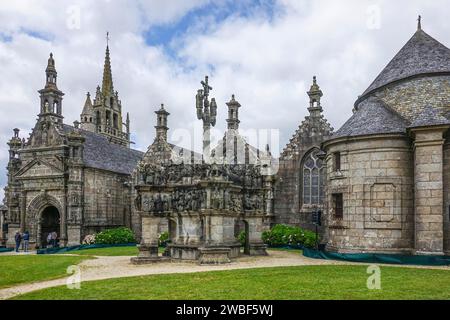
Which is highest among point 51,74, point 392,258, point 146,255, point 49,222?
point 51,74

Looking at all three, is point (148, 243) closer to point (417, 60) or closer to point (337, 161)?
point (337, 161)

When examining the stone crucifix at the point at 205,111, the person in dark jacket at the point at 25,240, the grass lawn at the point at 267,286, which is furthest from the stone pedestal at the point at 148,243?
the person in dark jacket at the point at 25,240

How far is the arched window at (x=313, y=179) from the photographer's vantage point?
31.8 meters

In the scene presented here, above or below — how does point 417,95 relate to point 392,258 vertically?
above

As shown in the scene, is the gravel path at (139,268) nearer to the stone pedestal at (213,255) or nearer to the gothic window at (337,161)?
the stone pedestal at (213,255)

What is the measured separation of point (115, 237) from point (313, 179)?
15.3 m

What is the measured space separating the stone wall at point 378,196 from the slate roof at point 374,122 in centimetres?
39

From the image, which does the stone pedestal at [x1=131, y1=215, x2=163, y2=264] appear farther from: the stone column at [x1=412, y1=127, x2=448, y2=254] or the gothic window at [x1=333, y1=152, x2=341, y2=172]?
the stone column at [x1=412, y1=127, x2=448, y2=254]

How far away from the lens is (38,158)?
3719cm

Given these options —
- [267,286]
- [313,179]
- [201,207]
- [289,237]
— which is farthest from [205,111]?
[267,286]

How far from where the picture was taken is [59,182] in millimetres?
36344
